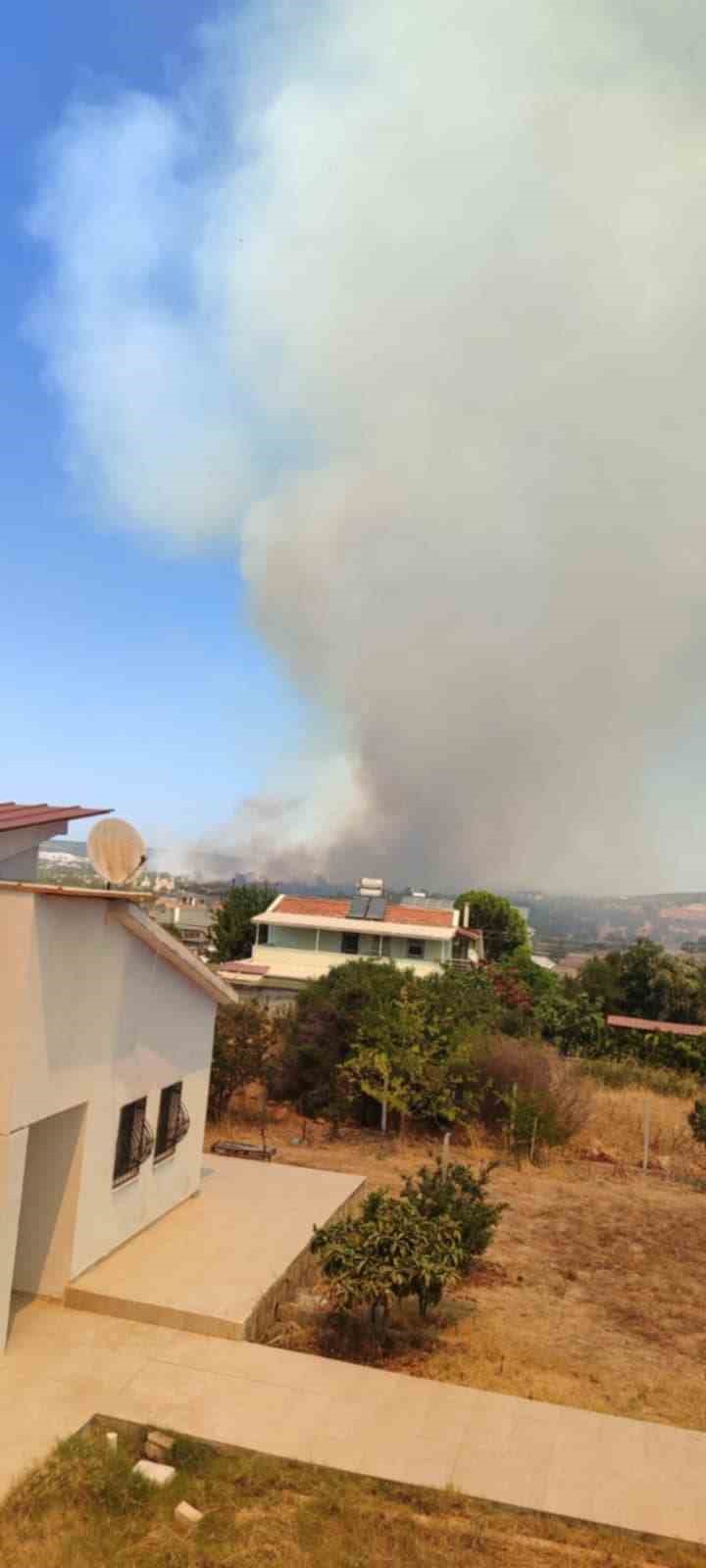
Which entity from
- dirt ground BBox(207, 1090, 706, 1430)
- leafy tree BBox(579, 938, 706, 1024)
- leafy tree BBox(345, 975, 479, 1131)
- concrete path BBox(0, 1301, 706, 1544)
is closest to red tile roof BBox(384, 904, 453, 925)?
leafy tree BBox(579, 938, 706, 1024)

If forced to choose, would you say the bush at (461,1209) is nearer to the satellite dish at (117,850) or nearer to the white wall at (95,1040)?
Result: the white wall at (95,1040)

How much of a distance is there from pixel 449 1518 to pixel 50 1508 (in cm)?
248

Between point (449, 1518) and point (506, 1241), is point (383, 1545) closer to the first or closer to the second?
point (449, 1518)

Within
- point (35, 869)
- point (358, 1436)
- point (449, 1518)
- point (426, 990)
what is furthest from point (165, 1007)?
point (426, 990)

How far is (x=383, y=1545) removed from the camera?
596cm

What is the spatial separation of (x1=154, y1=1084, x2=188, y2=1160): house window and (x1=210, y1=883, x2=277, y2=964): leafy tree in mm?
38101

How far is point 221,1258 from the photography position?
1023 cm

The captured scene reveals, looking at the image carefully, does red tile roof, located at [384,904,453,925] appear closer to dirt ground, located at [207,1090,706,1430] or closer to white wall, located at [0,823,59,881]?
dirt ground, located at [207,1090,706,1430]

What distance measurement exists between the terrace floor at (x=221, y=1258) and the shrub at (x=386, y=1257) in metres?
0.88

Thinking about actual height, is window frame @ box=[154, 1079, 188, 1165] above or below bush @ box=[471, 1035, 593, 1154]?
above

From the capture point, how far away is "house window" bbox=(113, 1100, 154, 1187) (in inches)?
395

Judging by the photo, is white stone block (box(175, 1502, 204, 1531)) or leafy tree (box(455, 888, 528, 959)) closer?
white stone block (box(175, 1502, 204, 1531))

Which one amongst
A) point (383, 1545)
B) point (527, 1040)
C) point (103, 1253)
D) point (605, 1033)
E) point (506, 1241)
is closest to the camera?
point (383, 1545)

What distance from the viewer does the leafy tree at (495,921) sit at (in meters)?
63.8
